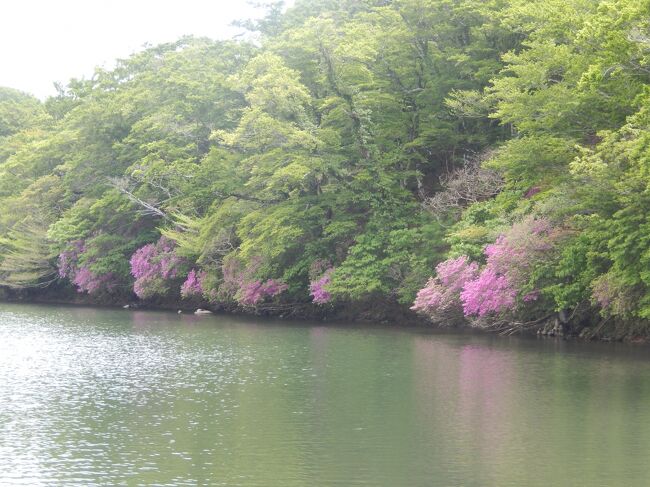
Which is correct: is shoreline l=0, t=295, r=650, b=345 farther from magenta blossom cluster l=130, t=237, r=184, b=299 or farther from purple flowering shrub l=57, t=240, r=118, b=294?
magenta blossom cluster l=130, t=237, r=184, b=299

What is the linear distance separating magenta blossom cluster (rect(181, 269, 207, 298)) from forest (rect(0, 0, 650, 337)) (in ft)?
0.34

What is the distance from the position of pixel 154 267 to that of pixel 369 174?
15.2m

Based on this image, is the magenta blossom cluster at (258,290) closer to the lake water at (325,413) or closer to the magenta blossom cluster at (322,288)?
the magenta blossom cluster at (322,288)

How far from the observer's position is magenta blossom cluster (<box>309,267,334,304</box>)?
3931cm

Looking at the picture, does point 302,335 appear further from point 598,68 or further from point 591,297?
point 598,68

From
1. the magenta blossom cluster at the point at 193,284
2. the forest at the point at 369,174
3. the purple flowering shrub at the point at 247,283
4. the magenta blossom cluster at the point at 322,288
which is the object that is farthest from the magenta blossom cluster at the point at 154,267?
the magenta blossom cluster at the point at 322,288

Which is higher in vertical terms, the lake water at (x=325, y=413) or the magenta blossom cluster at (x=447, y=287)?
the magenta blossom cluster at (x=447, y=287)

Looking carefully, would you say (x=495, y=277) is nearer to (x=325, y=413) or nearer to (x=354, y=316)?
(x=354, y=316)

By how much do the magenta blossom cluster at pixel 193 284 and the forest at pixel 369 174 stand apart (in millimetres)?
103

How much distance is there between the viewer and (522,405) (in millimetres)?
18016

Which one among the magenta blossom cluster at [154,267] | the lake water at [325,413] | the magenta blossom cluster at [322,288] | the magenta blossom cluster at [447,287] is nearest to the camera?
the lake water at [325,413]

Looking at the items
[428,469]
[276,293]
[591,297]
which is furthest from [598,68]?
[276,293]

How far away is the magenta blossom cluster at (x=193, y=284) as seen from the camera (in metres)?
45.9

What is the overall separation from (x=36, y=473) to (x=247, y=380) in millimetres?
9279
